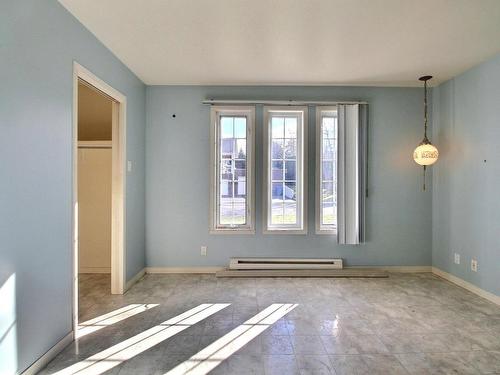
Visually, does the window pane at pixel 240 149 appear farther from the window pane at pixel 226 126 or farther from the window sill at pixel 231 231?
the window sill at pixel 231 231

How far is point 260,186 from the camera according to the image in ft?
12.8

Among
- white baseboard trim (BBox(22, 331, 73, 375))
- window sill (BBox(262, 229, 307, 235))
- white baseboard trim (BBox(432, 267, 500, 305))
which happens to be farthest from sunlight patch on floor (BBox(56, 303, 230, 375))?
white baseboard trim (BBox(432, 267, 500, 305))

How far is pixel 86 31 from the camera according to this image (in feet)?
7.98

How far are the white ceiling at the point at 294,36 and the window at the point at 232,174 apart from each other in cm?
60

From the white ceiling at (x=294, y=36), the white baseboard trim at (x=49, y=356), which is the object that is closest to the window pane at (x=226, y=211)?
the white ceiling at (x=294, y=36)

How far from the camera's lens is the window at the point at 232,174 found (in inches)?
153

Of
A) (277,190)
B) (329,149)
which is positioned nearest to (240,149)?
(277,190)

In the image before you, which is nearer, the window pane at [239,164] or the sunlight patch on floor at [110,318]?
the sunlight patch on floor at [110,318]

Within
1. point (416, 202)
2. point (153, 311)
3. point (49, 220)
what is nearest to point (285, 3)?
point (49, 220)

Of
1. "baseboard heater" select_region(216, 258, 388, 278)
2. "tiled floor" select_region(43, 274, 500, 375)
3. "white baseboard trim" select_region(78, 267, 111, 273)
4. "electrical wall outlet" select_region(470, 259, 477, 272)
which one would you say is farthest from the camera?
"white baseboard trim" select_region(78, 267, 111, 273)

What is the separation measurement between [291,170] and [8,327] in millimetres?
3257

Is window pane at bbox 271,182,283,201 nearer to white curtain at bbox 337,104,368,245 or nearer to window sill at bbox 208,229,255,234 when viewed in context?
window sill at bbox 208,229,255,234

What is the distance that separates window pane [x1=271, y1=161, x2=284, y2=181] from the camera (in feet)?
13.0

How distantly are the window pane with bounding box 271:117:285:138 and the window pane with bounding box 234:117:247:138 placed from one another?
410 millimetres
